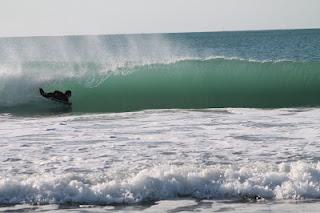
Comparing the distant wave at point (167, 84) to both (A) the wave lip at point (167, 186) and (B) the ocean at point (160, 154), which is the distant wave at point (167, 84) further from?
(A) the wave lip at point (167, 186)

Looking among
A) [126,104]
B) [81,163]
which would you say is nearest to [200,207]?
[81,163]

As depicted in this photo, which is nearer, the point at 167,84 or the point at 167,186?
the point at 167,186

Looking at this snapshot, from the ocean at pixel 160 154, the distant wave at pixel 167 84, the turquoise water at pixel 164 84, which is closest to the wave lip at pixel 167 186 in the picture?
the ocean at pixel 160 154

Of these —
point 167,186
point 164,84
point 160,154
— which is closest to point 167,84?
point 164,84

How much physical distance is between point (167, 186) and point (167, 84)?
12.9m

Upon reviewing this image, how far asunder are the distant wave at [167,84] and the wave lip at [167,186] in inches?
333

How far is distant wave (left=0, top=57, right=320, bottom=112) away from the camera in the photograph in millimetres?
15773

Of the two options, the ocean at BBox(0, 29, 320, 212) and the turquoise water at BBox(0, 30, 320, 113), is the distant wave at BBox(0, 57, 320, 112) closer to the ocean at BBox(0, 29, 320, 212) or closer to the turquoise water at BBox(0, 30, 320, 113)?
the turquoise water at BBox(0, 30, 320, 113)

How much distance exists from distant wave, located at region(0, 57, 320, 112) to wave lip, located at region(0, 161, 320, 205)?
333 inches

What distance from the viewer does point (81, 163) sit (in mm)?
→ 7379

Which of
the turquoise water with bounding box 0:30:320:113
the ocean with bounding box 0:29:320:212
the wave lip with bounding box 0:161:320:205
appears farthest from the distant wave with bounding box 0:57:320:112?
the wave lip with bounding box 0:161:320:205

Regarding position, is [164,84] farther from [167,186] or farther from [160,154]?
[167,186]

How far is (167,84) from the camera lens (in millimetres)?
18953

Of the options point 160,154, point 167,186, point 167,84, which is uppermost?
point 167,84
